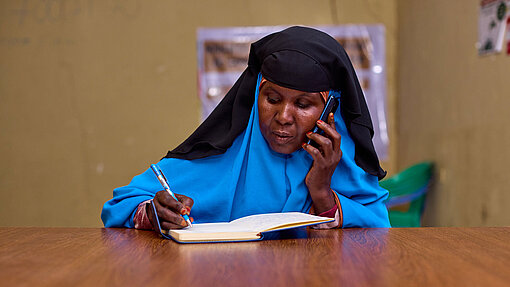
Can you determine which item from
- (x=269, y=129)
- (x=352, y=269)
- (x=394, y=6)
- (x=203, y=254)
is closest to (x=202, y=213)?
(x=269, y=129)

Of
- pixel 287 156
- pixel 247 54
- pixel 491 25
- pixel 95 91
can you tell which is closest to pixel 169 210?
pixel 287 156

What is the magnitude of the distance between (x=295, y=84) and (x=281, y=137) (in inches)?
7.4

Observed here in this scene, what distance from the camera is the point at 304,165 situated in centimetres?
200

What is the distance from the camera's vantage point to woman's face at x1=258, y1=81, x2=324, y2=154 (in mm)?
1928

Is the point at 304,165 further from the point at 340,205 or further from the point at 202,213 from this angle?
the point at 202,213

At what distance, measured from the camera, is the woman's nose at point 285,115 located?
191 centimetres

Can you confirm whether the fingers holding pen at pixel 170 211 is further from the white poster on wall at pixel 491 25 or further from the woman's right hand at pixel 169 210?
the white poster on wall at pixel 491 25

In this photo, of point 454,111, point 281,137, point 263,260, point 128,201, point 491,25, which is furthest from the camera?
point 454,111

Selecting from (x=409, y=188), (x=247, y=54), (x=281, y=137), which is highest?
(x=247, y=54)

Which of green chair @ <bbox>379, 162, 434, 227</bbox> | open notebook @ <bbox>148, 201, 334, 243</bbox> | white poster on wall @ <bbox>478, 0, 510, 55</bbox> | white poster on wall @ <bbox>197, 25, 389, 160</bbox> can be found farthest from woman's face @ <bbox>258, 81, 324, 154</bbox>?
white poster on wall @ <bbox>197, 25, 389, 160</bbox>

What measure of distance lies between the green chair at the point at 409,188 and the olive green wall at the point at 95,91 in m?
0.85

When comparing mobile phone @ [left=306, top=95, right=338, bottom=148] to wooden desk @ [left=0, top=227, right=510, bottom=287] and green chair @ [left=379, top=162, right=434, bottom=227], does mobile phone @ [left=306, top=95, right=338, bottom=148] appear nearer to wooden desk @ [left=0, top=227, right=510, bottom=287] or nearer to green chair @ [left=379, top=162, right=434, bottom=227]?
wooden desk @ [left=0, top=227, right=510, bottom=287]

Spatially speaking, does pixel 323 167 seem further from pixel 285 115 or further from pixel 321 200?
pixel 285 115

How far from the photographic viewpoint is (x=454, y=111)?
362cm
